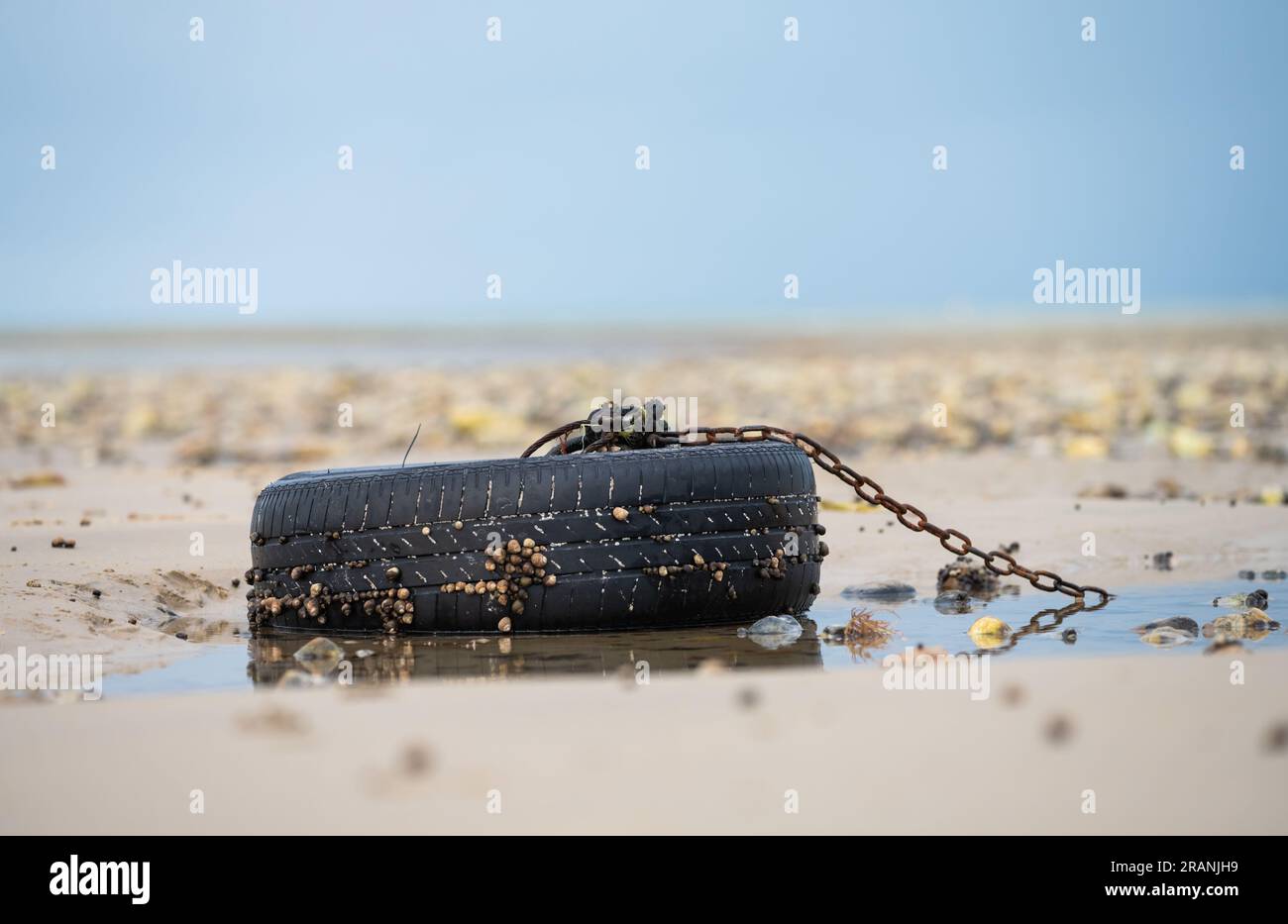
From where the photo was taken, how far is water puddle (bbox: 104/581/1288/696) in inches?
Answer: 208

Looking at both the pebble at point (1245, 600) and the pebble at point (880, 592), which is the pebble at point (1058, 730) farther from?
the pebble at point (880, 592)

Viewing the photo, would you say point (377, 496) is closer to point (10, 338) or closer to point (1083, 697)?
point (1083, 697)

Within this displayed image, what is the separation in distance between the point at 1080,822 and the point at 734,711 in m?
1.25

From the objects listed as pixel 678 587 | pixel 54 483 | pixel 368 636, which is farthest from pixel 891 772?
pixel 54 483

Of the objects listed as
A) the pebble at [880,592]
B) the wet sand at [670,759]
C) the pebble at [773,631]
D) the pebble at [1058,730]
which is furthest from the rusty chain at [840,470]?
the pebble at [1058,730]

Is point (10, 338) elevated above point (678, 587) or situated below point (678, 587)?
above

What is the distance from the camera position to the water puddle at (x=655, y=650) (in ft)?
17.4

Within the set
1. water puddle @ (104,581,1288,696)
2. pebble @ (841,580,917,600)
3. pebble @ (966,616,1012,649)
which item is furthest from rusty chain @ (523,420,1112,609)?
pebble @ (841,580,917,600)

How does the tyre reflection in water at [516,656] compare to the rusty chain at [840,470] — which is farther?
the rusty chain at [840,470]

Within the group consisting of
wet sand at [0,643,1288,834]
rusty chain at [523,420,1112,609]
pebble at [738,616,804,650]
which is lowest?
wet sand at [0,643,1288,834]

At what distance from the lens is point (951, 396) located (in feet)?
66.3

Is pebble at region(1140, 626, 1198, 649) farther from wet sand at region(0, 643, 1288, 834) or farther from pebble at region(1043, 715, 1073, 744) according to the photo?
pebble at region(1043, 715, 1073, 744)

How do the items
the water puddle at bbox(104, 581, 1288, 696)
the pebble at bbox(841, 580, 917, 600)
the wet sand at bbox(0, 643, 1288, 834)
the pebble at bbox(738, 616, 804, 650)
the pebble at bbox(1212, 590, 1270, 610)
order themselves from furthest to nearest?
the pebble at bbox(841, 580, 917, 600), the pebble at bbox(1212, 590, 1270, 610), the pebble at bbox(738, 616, 804, 650), the water puddle at bbox(104, 581, 1288, 696), the wet sand at bbox(0, 643, 1288, 834)
